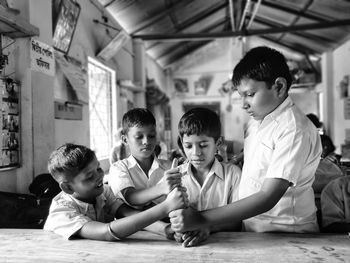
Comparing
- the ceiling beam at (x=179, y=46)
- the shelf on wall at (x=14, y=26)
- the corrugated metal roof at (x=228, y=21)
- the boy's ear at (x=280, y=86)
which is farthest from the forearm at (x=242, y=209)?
the ceiling beam at (x=179, y=46)

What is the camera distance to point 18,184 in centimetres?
231

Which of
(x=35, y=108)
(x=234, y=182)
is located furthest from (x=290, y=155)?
(x=35, y=108)

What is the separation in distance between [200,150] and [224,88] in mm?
7883

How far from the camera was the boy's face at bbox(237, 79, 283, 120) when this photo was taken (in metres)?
1.18

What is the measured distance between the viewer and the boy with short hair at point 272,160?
1057 millimetres

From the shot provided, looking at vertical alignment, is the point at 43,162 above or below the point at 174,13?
below

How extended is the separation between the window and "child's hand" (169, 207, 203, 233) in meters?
3.20

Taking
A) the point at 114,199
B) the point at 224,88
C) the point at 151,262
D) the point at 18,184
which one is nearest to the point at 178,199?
the point at 151,262

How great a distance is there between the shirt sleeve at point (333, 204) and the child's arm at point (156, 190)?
2.40 ft

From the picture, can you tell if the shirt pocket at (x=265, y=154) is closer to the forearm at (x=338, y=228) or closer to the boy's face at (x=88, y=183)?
the forearm at (x=338, y=228)

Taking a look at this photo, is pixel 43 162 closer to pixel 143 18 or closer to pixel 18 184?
pixel 18 184

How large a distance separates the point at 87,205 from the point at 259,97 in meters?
0.79

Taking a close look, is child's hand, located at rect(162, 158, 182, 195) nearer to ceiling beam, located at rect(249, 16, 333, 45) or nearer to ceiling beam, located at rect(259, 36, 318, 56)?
ceiling beam, located at rect(249, 16, 333, 45)

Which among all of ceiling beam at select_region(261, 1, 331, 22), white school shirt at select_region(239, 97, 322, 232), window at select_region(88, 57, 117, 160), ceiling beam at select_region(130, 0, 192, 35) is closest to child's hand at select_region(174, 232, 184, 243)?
white school shirt at select_region(239, 97, 322, 232)
